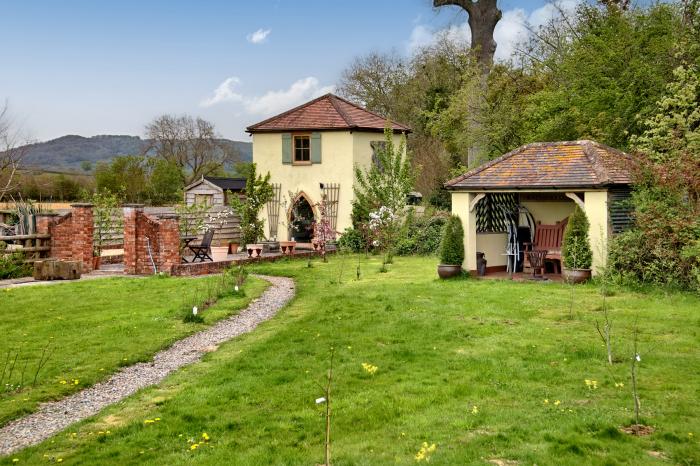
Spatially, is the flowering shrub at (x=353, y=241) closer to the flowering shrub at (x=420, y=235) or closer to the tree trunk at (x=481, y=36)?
the flowering shrub at (x=420, y=235)

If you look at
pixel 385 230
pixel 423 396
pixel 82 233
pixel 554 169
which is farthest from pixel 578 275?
pixel 82 233

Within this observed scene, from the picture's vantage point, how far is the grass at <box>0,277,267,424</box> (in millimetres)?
8938

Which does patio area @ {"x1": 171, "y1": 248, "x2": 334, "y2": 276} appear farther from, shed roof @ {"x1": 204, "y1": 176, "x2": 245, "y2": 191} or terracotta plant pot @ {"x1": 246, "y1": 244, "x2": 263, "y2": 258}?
shed roof @ {"x1": 204, "y1": 176, "x2": 245, "y2": 191}

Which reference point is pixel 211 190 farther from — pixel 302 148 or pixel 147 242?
pixel 147 242

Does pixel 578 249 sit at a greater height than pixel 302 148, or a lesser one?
lesser

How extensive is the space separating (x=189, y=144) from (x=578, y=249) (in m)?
53.6

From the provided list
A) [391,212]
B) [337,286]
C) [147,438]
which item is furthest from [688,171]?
[147,438]

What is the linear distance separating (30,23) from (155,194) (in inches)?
747

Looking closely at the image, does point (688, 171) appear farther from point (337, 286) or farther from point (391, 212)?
point (391, 212)

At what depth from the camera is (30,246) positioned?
2002 centimetres

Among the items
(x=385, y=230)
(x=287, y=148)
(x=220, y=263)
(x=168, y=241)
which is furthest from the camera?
(x=287, y=148)

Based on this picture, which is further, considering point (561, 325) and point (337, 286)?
point (337, 286)

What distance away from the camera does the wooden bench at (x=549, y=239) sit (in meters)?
18.7

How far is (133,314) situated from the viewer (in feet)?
43.8
